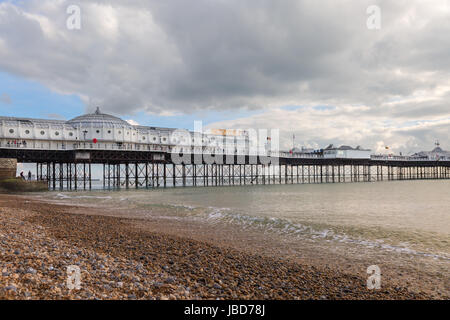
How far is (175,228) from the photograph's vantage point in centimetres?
1375

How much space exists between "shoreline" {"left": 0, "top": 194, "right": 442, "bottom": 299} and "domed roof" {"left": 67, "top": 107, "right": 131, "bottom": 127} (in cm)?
5429

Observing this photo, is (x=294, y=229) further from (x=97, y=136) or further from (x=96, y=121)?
(x=96, y=121)

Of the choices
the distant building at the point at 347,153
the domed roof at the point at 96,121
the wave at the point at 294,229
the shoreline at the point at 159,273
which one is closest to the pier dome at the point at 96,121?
the domed roof at the point at 96,121

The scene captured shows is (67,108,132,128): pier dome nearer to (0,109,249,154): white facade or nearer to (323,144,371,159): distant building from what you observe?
(0,109,249,154): white facade

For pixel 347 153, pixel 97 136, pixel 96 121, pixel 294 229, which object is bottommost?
pixel 294 229

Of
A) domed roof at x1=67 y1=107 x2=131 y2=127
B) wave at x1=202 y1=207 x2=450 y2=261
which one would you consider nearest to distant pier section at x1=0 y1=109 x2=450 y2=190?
domed roof at x1=67 y1=107 x2=131 y2=127

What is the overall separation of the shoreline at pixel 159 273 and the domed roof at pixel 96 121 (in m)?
54.3

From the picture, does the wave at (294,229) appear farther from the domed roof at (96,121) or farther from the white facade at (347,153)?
the white facade at (347,153)

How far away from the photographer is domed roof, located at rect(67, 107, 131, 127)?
192 feet

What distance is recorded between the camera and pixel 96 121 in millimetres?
59906

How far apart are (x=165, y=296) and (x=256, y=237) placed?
25.0 feet

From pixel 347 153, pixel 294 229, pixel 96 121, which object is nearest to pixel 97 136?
pixel 96 121

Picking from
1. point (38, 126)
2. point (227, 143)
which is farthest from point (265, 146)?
point (38, 126)

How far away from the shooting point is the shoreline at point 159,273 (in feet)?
16.3
